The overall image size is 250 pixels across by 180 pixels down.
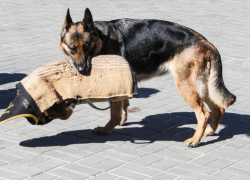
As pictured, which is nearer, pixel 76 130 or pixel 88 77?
pixel 88 77

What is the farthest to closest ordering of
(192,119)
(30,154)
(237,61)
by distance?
(237,61) → (192,119) → (30,154)

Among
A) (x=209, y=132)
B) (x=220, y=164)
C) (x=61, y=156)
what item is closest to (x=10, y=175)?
(x=61, y=156)

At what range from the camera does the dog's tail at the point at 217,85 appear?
5.92 metres

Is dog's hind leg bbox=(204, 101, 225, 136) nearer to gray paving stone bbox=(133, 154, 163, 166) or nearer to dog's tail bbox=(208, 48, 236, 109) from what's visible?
dog's tail bbox=(208, 48, 236, 109)

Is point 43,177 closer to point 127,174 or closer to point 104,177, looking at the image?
point 104,177

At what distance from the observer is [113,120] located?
630cm

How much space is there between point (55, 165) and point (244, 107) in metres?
2.99

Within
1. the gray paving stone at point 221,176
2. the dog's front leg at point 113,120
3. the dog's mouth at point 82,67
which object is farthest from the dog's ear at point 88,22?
the gray paving stone at point 221,176

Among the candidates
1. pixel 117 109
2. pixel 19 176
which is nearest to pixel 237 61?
pixel 117 109

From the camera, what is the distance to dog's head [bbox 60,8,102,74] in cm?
555

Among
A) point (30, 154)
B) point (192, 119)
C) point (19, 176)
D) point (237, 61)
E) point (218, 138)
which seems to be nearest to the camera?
point (19, 176)

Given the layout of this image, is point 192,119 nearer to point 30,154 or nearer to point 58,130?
point 58,130

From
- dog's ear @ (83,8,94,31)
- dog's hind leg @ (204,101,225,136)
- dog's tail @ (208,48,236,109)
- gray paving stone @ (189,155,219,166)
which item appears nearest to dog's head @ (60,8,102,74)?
dog's ear @ (83,8,94,31)

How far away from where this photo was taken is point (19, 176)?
16.7ft
